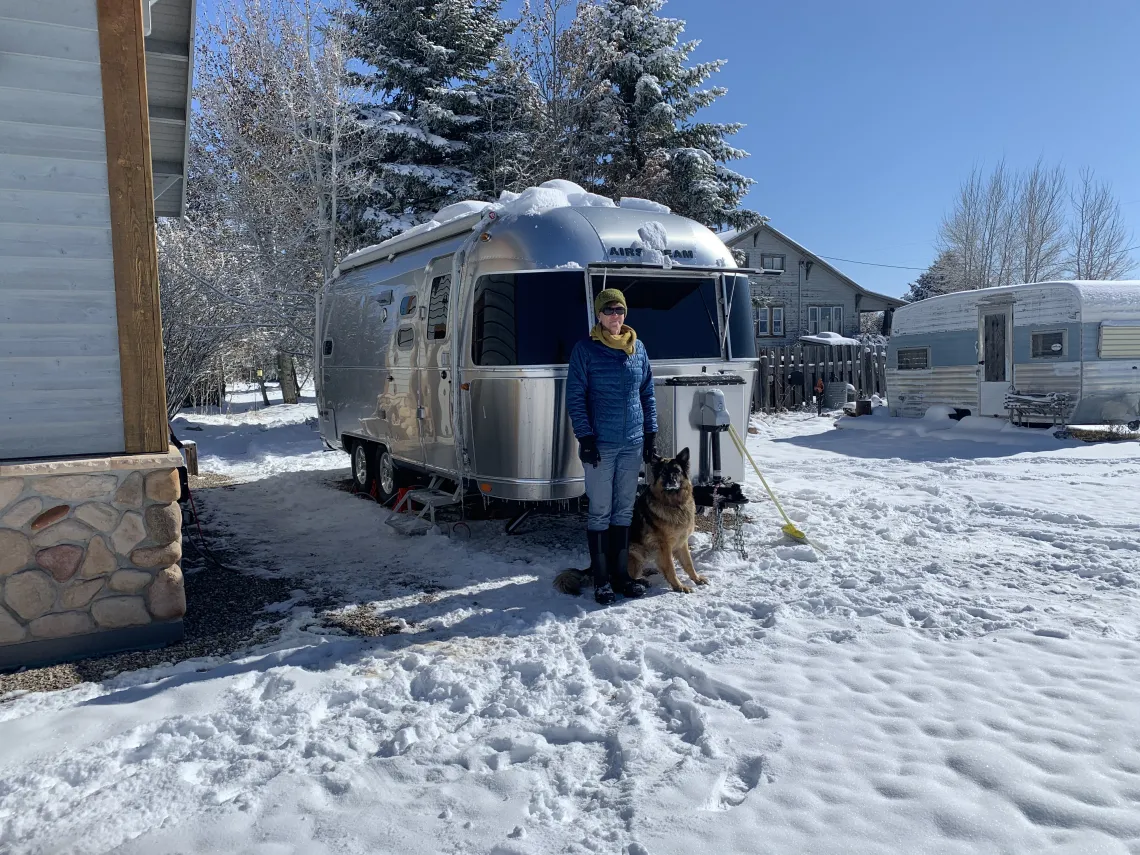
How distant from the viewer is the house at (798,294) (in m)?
32.0

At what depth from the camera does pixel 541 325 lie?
5.94m

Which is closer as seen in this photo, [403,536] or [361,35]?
[403,536]

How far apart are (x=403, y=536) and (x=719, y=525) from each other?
9.36 feet

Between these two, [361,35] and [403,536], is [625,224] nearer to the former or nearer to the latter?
[403,536]

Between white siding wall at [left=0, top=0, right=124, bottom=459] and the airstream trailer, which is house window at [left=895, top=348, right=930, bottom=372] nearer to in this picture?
the airstream trailer

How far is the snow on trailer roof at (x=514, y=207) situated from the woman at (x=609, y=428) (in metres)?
1.59

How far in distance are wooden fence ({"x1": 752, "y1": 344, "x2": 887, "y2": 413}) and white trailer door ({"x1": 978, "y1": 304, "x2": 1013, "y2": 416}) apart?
15.7 feet

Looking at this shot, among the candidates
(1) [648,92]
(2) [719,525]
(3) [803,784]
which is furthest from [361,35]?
(3) [803,784]

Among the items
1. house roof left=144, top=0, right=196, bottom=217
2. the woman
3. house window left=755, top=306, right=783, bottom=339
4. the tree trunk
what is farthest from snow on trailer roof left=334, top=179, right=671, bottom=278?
house window left=755, top=306, right=783, bottom=339

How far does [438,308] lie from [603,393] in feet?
7.69

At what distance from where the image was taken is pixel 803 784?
2.77 metres

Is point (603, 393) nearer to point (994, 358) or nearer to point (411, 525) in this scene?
point (411, 525)

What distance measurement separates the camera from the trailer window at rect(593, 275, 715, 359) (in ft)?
20.5

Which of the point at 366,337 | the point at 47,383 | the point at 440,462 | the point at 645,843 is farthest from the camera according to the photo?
the point at 366,337
